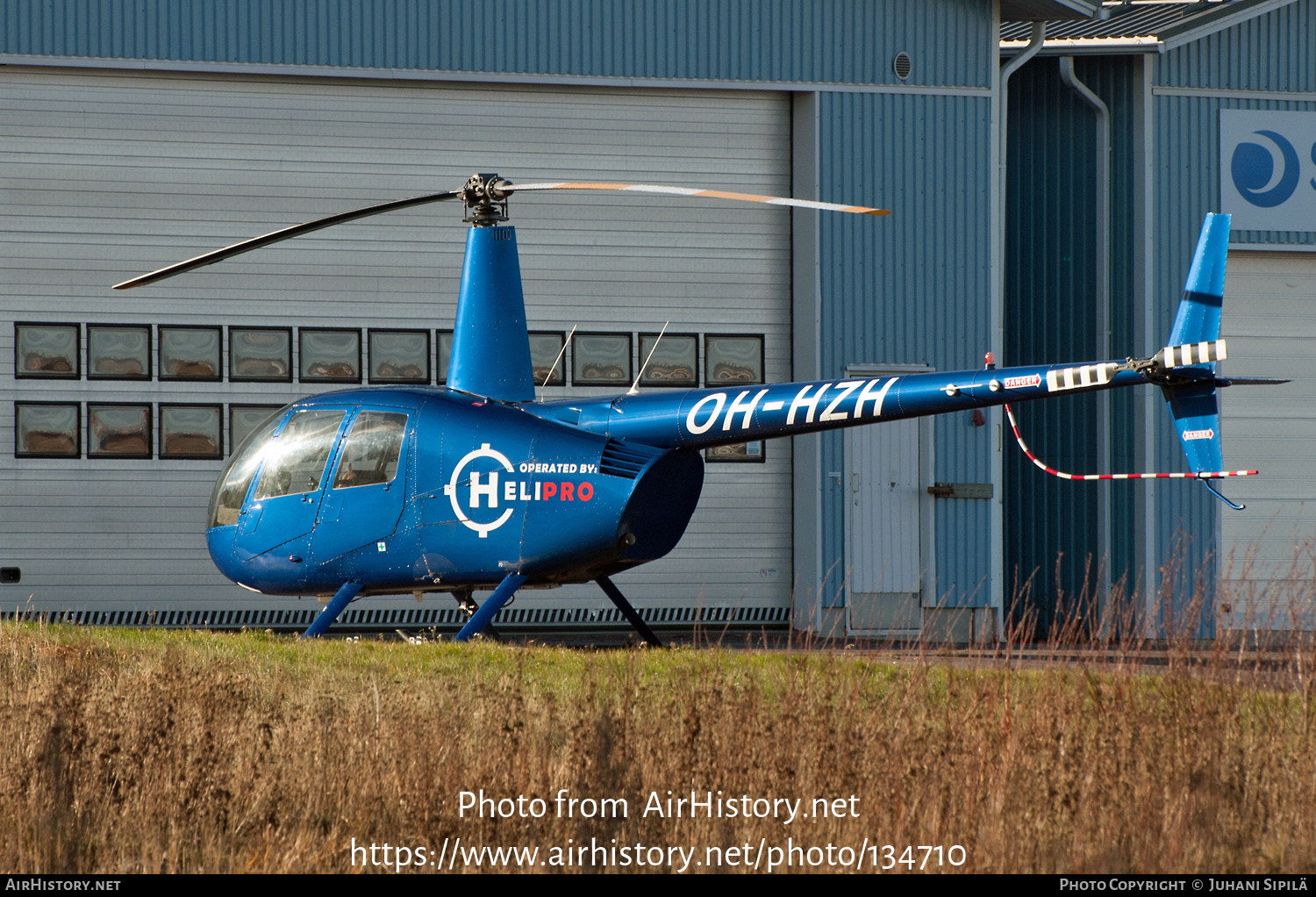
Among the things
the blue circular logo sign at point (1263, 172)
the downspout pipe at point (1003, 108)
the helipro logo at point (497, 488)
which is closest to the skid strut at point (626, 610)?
the helipro logo at point (497, 488)

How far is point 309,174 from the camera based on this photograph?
13.6m

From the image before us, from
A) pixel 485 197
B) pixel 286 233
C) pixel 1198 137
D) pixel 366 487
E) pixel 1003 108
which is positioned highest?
pixel 1003 108

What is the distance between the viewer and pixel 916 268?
13.9m

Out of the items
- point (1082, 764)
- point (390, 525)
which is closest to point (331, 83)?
point (390, 525)

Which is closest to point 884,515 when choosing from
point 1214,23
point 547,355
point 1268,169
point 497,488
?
point 547,355

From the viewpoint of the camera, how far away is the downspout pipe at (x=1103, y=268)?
1448 cm

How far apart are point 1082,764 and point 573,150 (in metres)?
10.2

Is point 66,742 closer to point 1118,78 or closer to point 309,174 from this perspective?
point 309,174

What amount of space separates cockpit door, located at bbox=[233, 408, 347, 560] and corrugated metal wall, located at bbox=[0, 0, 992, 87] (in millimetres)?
5187

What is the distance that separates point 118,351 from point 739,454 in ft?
20.3

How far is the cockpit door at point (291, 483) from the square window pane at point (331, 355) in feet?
12.2

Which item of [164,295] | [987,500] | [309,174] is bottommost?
[987,500]

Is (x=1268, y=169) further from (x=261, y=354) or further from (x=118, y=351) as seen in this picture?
(x=118, y=351)

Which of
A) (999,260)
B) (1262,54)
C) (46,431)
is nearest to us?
(46,431)
